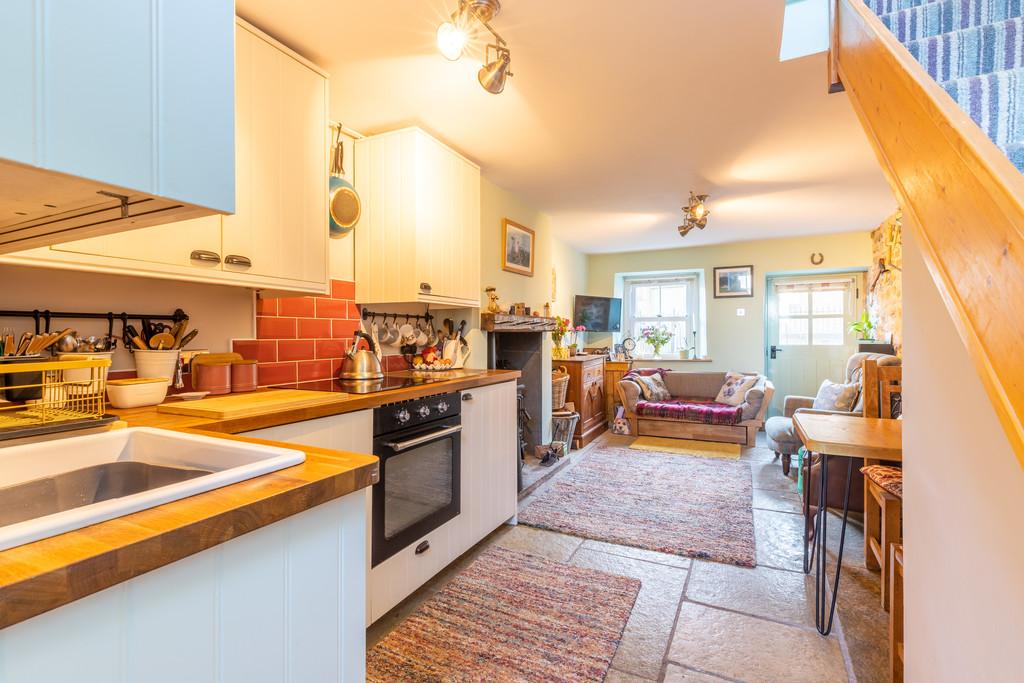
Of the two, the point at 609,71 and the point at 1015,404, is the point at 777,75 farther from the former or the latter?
the point at 1015,404

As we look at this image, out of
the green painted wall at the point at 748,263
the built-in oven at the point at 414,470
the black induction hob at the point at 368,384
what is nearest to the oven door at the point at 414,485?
the built-in oven at the point at 414,470

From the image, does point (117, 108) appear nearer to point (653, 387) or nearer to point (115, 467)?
point (115, 467)

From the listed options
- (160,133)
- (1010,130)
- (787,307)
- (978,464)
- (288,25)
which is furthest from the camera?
(787,307)

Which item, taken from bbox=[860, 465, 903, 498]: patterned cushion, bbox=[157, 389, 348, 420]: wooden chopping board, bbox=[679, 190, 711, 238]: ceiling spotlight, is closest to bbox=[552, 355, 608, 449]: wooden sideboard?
bbox=[679, 190, 711, 238]: ceiling spotlight

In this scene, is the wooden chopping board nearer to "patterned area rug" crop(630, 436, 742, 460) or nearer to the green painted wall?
"patterned area rug" crop(630, 436, 742, 460)

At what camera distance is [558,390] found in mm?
4559

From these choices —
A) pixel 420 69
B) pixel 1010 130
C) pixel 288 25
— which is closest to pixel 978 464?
pixel 1010 130

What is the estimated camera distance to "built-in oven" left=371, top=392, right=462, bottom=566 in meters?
1.80

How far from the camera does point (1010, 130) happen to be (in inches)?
39.8

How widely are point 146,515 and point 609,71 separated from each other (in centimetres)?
220

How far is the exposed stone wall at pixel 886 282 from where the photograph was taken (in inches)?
170

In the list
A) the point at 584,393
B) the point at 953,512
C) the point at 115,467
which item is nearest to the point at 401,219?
the point at 115,467

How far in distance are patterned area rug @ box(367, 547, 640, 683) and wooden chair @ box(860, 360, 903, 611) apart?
99 centimetres

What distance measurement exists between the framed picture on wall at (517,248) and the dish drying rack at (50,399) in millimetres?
2806
